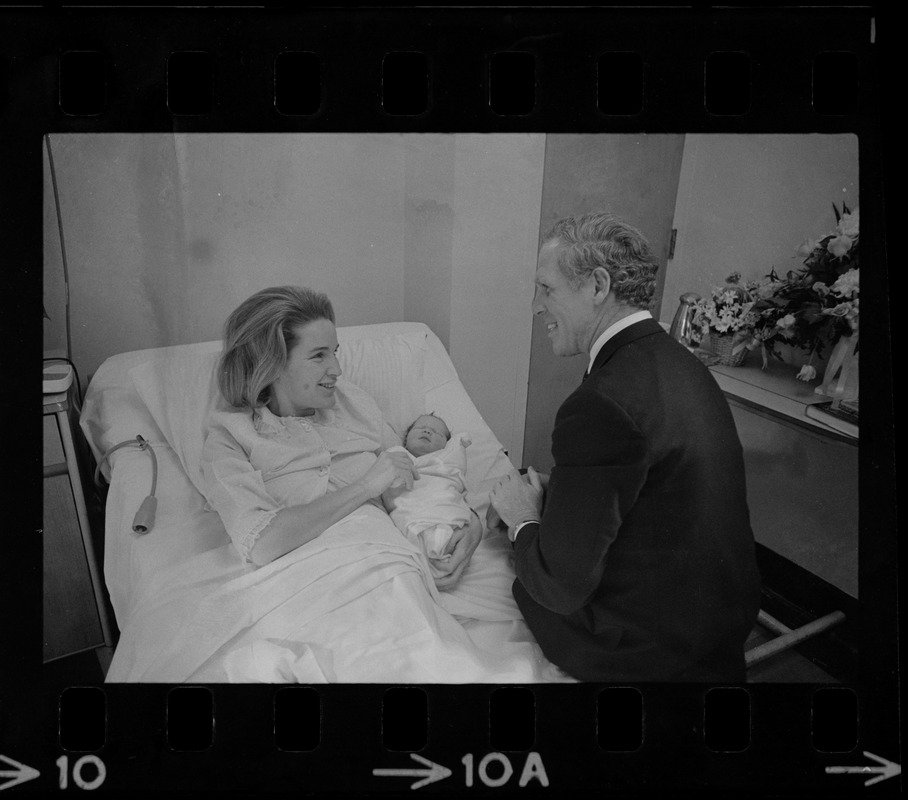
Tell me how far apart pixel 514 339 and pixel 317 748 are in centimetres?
85

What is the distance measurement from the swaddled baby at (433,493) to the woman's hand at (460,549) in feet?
0.03

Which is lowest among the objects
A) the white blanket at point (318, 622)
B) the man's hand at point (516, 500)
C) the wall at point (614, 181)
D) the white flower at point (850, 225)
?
the white blanket at point (318, 622)

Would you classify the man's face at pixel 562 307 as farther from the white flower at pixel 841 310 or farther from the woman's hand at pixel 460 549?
the white flower at pixel 841 310

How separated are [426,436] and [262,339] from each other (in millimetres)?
Answer: 352

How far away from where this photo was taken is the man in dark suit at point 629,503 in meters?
1.33

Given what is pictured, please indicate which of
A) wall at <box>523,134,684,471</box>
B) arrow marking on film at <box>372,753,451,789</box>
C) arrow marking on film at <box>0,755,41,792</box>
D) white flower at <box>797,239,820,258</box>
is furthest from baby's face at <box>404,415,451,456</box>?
arrow marking on film at <box>0,755,41,792</box>

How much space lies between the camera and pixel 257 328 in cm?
141

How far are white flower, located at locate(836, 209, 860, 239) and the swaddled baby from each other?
81 centimetres

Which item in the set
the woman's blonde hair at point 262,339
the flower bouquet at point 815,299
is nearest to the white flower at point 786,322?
the flower bouquet at point 815,299

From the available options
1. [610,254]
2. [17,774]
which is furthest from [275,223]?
[17,774]
